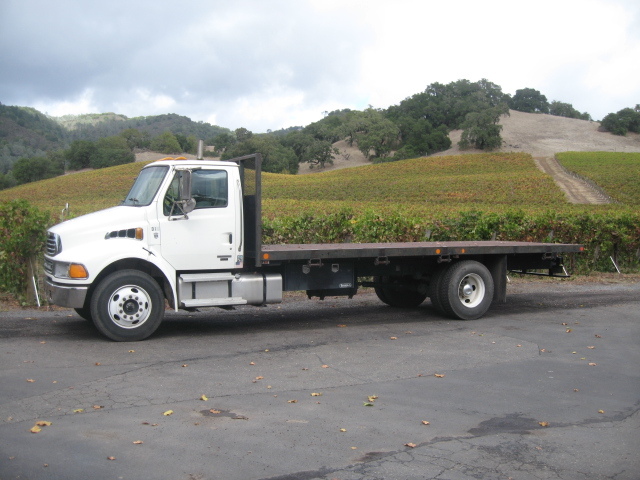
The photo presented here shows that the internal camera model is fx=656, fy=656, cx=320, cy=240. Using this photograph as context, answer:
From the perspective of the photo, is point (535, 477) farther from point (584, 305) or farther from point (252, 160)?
point (584, 305)

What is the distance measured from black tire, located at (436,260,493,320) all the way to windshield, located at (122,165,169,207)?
5074 millimetres

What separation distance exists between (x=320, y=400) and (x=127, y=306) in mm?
3679

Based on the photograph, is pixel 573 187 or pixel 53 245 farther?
pixel 573 187

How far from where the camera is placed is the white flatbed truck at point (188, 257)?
8914 millimetres

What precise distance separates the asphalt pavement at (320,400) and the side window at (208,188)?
1988 millimetres

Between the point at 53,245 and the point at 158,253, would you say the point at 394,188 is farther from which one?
the point at 53,245

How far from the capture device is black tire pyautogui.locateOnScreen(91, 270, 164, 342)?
29.0 feet

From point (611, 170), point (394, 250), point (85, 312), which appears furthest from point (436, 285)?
point (611, 170)

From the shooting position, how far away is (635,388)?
23.9 feet

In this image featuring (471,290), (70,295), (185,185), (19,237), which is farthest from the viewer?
(19,237)

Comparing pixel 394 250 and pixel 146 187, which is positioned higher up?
pixel 146 187

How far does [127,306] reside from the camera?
29.5 ft

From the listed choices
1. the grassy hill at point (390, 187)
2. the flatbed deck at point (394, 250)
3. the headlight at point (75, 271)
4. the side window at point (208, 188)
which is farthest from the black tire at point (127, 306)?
the grassy hill at point (390, 187)

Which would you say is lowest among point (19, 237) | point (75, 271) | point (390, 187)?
point (75, 271)
